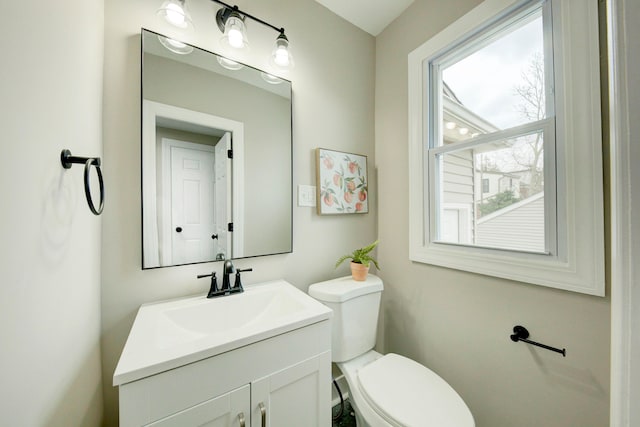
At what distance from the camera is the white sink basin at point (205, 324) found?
62 centimetres

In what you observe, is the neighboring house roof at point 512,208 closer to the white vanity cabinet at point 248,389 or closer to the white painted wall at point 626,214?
the white painted wall at point 626,214

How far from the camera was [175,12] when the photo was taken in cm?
94

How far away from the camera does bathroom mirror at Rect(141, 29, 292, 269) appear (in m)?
0.97

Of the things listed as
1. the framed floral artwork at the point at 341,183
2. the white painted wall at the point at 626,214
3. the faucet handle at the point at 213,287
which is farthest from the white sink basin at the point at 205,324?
the white painted wall at the point at 626,214

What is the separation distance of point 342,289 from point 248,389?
63 centimetres

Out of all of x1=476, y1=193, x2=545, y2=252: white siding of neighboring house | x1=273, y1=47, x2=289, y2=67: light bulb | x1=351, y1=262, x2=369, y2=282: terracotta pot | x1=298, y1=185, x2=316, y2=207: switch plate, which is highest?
x1=273, y1=47, x2=289, y2=67: light bulb

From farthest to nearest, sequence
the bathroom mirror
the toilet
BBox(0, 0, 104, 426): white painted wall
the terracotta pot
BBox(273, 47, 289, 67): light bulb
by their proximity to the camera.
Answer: the terracotta pot, BBox(273, 47, 289, 67): light bulb, the bathroom mirror, the toilet, BBox(0, 0, 104, 426): white painted wall

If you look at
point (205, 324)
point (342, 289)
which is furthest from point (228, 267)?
point (342, 289)

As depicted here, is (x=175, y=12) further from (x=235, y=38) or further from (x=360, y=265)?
(x=360, y=265)

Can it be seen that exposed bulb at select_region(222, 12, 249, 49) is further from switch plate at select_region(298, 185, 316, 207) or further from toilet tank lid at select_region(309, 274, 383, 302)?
toilet tank lid at select_region(309, 274, 383, 302)

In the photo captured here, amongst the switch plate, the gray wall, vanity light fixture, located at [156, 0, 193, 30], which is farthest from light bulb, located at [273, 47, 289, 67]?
the gray wall

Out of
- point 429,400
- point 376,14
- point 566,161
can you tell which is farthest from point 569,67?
point 429,400

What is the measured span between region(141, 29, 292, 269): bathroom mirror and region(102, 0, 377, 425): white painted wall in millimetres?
55

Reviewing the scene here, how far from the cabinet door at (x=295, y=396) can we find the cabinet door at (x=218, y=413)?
0.03 meters
